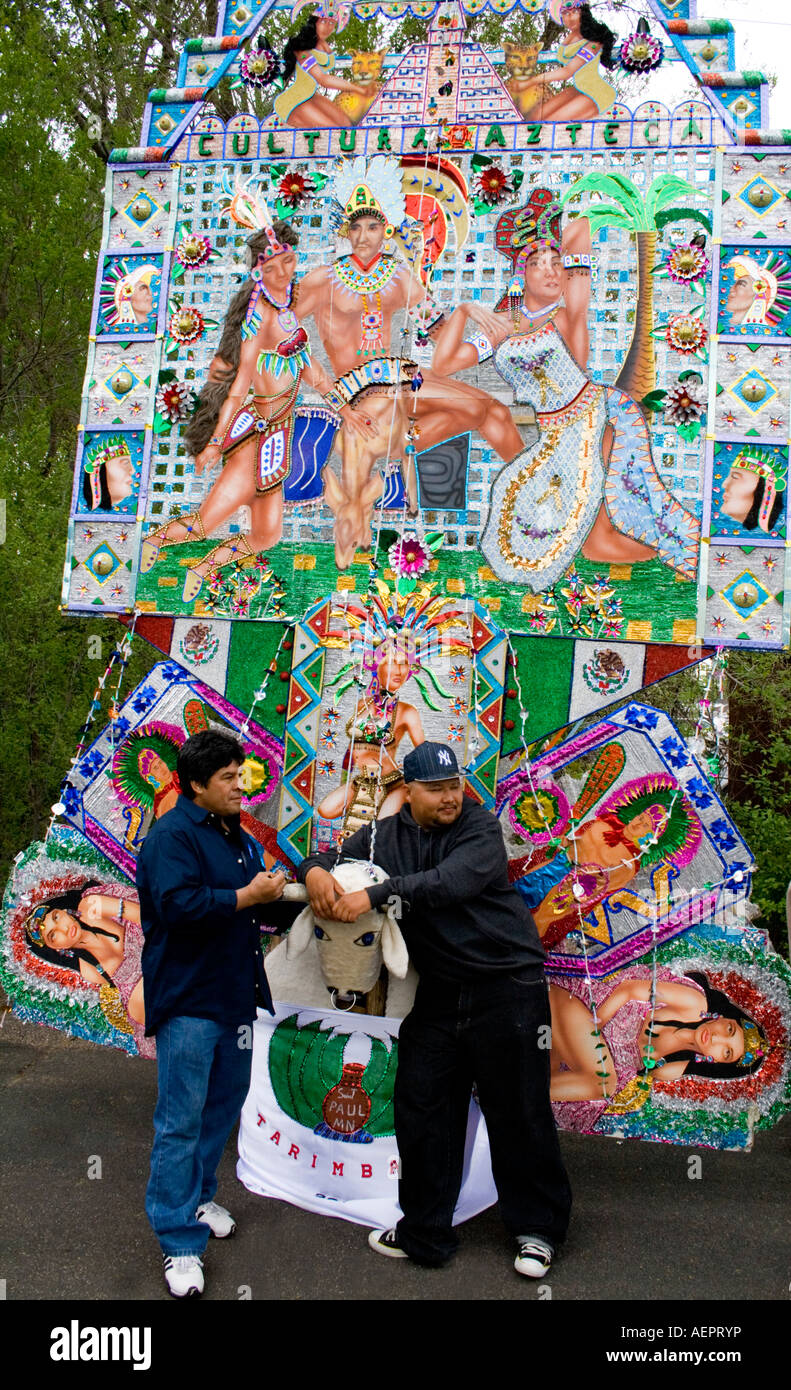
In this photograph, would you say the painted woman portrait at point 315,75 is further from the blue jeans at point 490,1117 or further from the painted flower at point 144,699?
the blue jeans at point 490,1117

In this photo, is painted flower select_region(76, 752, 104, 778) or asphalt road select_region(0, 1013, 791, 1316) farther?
painted flower select_region(76, 752, 104, 778)

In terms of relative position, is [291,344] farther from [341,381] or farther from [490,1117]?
[490,1117]

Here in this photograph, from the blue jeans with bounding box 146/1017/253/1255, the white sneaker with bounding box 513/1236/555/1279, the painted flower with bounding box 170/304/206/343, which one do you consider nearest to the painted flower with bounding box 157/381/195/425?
the painted flower with bounding box 170/304/206/343

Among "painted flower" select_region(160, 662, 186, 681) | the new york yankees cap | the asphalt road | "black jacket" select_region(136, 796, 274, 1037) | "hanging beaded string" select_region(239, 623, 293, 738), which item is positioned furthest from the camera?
"painted flower" select_region(160, 662, 186, 681)

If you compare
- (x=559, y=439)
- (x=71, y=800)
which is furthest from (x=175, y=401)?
(x=71, y=800)

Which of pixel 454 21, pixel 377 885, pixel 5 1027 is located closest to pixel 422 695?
pixel 377 885

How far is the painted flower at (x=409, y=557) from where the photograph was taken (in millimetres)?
4461

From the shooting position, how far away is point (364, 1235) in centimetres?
380

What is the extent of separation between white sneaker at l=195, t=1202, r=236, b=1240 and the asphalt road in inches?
1.9

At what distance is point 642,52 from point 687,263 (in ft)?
2.63

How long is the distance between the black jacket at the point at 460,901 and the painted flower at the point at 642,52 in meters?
2.80

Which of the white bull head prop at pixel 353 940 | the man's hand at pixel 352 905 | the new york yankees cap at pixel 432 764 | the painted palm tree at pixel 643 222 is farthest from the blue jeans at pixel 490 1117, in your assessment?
the painted palm tree at pixel 643 222

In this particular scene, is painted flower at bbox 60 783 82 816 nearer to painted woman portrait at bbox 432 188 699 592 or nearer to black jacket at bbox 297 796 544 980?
black jacket at bbox 297 796 544 980

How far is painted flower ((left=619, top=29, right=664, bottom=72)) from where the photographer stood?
4.29m
